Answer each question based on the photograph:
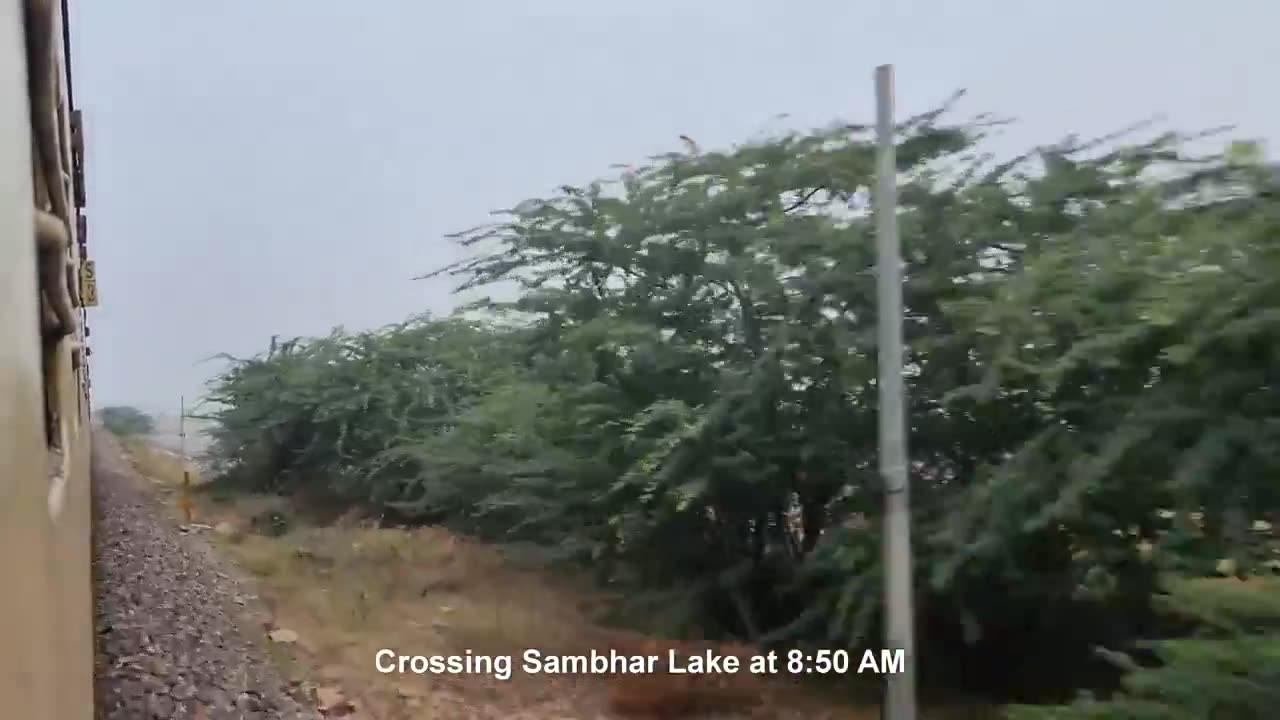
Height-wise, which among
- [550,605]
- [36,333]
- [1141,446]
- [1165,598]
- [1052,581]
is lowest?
[550,605]

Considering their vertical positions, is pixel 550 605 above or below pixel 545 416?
below

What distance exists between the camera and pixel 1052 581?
16.9ft

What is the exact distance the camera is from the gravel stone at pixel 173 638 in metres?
4.33

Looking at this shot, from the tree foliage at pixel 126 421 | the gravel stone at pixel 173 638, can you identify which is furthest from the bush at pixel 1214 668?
the tree foliage at pixel 126 421

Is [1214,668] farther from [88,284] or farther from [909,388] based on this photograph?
[88,284]

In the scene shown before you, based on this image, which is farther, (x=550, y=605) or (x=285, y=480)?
(x=285, y=480)

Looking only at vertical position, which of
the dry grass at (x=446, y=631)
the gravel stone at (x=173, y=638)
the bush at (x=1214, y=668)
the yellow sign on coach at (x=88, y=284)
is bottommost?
the dry grass at (x=446, y=631)

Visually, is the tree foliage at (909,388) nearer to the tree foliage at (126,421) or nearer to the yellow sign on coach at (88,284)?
the yellow sign on coach at (88,284)

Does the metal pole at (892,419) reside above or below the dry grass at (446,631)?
above

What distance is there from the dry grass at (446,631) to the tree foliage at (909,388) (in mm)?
403

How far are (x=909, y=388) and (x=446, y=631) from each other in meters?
3.10

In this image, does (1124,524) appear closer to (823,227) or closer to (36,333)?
(823,227)

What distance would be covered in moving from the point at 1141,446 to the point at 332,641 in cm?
433

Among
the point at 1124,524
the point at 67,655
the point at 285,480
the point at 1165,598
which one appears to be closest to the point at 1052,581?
the point at 1124,524
